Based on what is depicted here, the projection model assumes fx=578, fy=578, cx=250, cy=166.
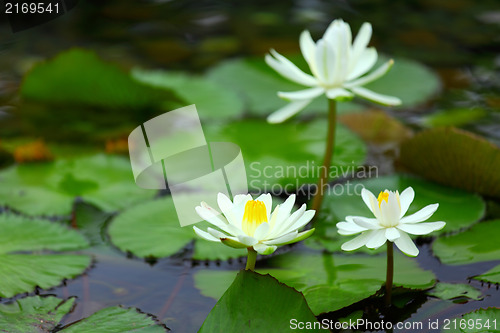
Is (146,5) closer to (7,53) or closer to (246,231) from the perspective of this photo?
(7,53)

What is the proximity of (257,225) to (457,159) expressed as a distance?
85cm

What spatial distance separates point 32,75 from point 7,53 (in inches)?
23.8

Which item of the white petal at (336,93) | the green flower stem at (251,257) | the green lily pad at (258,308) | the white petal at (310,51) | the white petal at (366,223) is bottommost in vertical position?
the green lily pad at (258,308)

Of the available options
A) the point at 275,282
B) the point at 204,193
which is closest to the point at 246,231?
the point at 275,282

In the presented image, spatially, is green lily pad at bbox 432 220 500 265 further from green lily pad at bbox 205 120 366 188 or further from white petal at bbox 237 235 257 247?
white petal at bbox 237 235 257 247

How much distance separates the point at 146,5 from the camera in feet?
11.3

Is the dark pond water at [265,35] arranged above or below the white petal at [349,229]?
below

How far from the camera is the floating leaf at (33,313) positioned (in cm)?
118

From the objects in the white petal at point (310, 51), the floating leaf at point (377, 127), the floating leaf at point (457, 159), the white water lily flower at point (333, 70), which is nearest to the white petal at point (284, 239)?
the white water lily flower at point (333, 70)

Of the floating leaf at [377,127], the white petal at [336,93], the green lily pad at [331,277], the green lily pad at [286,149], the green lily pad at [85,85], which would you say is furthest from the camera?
the green lily pad at [85,85]

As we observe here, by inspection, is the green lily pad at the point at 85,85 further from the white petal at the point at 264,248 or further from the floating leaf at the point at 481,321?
the floating leaf at the point at 481,321

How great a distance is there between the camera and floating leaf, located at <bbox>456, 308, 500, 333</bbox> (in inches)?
44.4

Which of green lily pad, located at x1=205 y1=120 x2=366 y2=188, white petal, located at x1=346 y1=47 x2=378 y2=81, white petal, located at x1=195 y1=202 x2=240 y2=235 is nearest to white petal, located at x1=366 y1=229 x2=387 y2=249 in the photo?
white petal, located at x1=195 y1=202 x2=240 y2=235

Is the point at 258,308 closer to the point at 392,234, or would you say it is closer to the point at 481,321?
the point at 392,234
